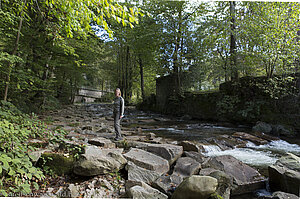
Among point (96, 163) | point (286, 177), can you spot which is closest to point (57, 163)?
point (96, 163)

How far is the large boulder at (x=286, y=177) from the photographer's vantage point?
10.2 feet

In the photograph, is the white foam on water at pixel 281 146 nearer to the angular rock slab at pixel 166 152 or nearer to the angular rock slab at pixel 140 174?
the angular rock slab at pixel 166 152

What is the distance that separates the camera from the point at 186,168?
3.77 m

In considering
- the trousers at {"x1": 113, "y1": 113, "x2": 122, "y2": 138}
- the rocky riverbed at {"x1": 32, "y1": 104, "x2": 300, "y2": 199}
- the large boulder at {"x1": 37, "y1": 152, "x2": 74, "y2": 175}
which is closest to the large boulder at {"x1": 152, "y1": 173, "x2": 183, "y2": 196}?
the rocky riverbed at {"x1": 32, "y1": 104, "x2": 300, "y2": 199}

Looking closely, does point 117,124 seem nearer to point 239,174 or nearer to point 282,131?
point 239,174

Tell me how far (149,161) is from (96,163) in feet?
3.86

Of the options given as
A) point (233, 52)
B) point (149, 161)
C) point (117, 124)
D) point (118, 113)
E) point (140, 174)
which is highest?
point (233, 52)

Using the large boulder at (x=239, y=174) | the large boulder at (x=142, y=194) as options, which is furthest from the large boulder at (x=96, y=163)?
the large boulder at (x=239, y=174)

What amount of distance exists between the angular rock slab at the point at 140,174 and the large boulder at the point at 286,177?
2.42 meters

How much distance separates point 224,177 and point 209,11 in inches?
510

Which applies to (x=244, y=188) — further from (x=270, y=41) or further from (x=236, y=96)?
(x=236, y=96)

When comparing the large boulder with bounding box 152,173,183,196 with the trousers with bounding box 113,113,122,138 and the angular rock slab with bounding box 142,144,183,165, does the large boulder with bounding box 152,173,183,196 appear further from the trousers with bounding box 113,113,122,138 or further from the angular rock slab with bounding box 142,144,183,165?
the trousers with bounding box 113,113,122,138

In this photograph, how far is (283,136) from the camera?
8.04 metres

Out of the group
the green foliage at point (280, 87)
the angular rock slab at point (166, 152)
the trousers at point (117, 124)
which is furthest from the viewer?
the green foliage at point (280, 87)
